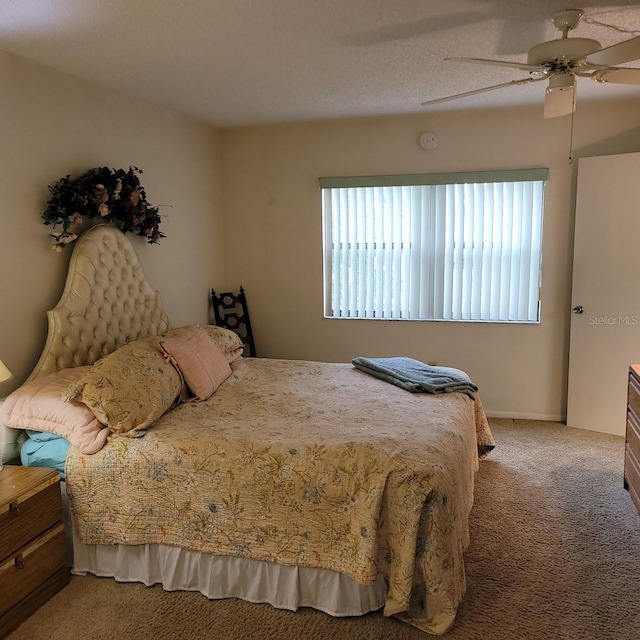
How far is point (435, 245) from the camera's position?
174 inches

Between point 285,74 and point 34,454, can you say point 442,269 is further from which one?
point 34,454

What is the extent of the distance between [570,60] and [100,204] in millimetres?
2420

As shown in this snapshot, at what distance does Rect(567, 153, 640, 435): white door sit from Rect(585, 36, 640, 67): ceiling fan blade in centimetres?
189

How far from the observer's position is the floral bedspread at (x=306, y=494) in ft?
6.70

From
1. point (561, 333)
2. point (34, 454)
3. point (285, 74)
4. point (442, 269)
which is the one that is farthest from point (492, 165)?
point (34, 454)

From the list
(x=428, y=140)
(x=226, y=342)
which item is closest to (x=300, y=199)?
(x=428, y=140)

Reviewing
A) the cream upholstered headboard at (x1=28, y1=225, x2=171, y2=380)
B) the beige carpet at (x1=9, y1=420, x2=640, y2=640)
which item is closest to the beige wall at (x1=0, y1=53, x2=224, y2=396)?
the cream upholstered headboard at (x1=28, y1=225, x2=171, y2=380)

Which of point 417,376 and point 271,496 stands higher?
point 417,376

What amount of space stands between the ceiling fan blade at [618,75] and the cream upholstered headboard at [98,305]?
263 centimetres

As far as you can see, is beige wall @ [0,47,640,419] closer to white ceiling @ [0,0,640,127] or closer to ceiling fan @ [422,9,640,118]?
white ceiling @ [0,0,640,127]

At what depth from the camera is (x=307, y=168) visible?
4.59 m

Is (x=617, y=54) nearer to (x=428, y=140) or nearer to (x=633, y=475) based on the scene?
(x=633, y=475)

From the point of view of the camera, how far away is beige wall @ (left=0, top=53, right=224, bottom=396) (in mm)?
2682
